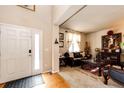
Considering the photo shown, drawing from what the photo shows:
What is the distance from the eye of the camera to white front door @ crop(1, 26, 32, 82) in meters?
3.77

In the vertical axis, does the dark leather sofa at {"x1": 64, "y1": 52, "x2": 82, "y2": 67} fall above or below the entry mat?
above

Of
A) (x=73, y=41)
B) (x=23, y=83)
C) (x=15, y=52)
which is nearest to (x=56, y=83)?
(x=23, y=83)

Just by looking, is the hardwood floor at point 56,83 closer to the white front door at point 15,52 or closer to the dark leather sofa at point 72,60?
the white front door at point 15,52

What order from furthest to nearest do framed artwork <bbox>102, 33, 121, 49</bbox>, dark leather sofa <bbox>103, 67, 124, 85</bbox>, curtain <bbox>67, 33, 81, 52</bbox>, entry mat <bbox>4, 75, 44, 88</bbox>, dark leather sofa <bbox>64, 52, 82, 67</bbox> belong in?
curtain <bbox>67, 33, 81, 52</bbox> < dark leather sofa <bbox>64, 52, 82, 67</bbox> < framed artwork <bbox>102, 33, 121, 49</bbox> < entry mat <bbox>4, 75, 44, 88</bbox> < dark leather sofa <bbox>103, 67, 124, 85</bbox>

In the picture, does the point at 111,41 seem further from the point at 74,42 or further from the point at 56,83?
the point at 56,83

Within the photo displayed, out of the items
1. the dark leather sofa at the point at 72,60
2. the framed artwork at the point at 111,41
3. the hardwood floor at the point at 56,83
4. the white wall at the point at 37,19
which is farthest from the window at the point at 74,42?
the hardwood floor at the point at 56,83

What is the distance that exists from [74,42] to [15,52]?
4.61 metres

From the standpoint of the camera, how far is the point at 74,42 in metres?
7.82

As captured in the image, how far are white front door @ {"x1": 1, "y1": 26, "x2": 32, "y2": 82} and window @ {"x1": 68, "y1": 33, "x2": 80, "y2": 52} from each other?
355cm

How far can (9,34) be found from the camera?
388cm

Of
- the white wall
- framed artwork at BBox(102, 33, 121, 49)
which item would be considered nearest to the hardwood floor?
the white wall

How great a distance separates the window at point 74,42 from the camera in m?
7.54

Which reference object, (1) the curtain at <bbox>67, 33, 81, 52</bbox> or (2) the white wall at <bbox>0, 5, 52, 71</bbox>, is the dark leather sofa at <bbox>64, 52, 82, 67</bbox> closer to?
(1) the curtain at <bbox>67, 33, 81, 52</bbox>
